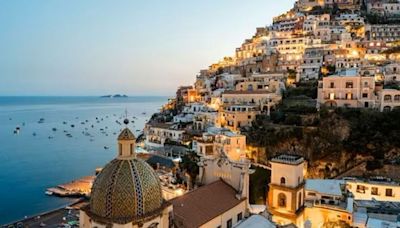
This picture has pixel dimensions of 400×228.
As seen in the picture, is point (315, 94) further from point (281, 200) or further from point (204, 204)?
point (204, 204)

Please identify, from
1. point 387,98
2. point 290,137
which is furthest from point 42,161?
point 387,98

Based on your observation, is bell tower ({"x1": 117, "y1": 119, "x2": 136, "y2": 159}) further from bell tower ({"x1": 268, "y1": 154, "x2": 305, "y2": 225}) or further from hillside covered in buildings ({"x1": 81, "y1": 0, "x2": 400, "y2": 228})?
bell tower ({"x1": 268, "y1": 154, "x2": 305, "y2": 225})

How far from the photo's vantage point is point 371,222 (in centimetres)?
2055

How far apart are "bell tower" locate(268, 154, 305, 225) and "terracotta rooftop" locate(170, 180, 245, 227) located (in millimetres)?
5040

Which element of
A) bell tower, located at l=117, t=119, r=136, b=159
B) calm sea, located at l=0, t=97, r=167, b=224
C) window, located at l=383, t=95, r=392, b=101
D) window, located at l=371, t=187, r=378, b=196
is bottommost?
calm sea, located at l=0, t=97, r=167, b=224

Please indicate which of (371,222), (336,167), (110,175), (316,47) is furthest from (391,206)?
(316,47)

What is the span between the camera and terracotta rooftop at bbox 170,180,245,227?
15.6 m

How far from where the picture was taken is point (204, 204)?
56.5 feet

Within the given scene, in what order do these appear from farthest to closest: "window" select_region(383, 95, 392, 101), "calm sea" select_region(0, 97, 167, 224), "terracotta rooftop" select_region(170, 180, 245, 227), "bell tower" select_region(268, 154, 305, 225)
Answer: "calm sea" select_region(0, 97, 167, 224)
"window" select_region(383, 95, 392, 101)
"bell tower" select_region(268, 154, 305, 225)
"terracotta rooftop" select_region(170, 180, 245, 227)

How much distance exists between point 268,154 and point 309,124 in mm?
6367

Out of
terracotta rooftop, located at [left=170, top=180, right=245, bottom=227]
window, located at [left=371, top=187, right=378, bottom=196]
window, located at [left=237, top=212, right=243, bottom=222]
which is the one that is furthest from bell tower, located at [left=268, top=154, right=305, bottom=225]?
window, located at [left=371, top=187, right=378, bottom=196]

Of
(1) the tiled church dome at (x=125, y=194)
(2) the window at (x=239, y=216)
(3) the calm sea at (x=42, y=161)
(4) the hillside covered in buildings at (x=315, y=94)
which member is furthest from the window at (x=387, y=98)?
(1) the tiled church dome at (x=125, y=194)

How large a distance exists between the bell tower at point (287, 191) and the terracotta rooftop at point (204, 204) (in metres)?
5.04

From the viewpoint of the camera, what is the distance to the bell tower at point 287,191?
23047 mm
